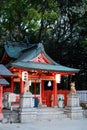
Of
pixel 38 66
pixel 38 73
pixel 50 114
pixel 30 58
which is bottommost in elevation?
pixel 50 114

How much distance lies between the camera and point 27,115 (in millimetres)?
19531

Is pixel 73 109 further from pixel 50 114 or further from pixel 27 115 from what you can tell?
pixel 27 115

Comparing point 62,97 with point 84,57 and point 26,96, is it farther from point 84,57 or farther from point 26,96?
point 84,57

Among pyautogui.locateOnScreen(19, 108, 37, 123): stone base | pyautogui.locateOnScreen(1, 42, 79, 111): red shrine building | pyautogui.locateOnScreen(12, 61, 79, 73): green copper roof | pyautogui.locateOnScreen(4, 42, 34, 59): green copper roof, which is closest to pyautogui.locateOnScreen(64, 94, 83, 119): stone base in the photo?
pyautogui.locateOnScreen(1, 42, 79, 111): red shrine building

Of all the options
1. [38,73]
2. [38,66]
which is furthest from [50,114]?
[38,73]

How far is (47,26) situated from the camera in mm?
32062

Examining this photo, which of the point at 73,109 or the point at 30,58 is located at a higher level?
the point at 30,58

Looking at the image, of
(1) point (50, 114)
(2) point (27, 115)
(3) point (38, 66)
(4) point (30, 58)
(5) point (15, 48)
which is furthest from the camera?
(5) point (15, 48)

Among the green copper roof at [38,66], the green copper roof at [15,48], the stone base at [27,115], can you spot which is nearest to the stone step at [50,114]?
the stone base at [27,115]

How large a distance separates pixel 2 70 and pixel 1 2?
9.38 meters

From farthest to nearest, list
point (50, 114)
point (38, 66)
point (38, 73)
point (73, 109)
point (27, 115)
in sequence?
point (38, 73) < point (38, 66) < point (73, 109) < point (50, 114) < point (27, 115)

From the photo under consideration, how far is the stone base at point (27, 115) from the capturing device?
19.3 metres

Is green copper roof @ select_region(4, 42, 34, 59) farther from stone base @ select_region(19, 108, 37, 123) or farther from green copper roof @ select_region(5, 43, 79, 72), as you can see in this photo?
stone base @ select_region(19, 108, 37, 123)

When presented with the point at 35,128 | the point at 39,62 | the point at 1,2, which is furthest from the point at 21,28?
the point at 35,128
